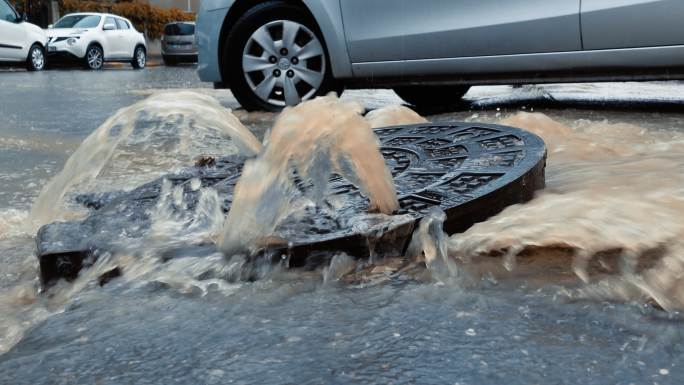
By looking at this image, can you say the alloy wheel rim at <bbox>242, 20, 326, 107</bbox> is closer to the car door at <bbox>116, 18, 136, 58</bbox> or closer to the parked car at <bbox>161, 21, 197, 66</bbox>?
the car door at <bbox>116, 18, 136, 58</bbox>

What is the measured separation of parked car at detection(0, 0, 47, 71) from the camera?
19250mm

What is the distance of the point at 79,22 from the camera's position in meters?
24.8

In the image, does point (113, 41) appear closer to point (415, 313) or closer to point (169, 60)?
point (169, 60)

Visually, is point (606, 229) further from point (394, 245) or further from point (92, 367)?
point (92, 367)

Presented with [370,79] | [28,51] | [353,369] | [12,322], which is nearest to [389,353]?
[353,369]

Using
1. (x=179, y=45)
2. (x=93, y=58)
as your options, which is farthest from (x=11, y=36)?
(x=179, y=45)

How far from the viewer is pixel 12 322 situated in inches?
73.5

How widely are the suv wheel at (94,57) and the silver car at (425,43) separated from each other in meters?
18.0

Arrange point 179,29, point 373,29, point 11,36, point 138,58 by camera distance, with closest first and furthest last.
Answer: point 373,29 < point 11,36 < point 138,58 < point 179,29

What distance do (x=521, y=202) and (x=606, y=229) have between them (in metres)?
0.34

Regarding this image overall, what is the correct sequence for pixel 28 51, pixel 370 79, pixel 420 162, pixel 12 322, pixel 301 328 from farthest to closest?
pixel 28 51 < pixel 370 79 < pixel 420 162 < pixel 12 322 < pixel 301 328

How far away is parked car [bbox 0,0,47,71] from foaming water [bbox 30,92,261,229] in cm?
1595

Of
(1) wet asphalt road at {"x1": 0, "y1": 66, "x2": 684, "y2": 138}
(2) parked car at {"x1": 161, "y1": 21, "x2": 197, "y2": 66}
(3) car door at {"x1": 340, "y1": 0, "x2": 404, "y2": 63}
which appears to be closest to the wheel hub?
(3) car door at {"x1": 340, "y1": 0, "x2": 404, "y2": 63}

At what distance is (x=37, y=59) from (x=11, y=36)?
1.10 metres
